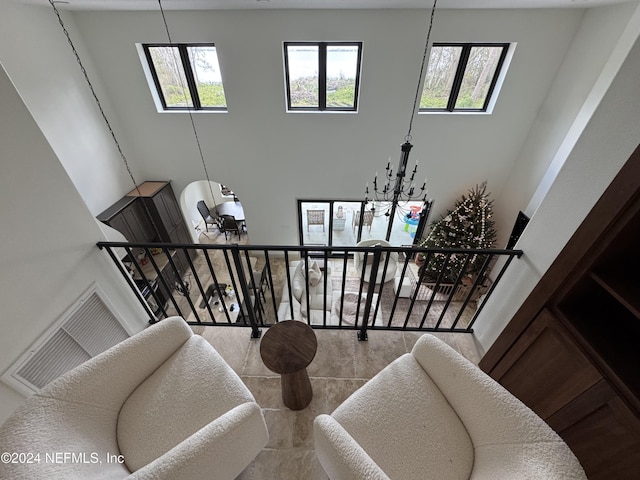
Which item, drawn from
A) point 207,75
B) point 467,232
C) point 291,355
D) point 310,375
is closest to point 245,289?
point 291,355

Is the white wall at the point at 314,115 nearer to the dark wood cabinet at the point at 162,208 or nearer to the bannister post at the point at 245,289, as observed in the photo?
the dark wood cabinet at the point at 162,208

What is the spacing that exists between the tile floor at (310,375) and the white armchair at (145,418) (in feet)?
1.43

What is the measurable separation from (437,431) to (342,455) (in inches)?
18.6

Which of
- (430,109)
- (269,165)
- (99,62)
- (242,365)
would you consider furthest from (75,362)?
(430,109)

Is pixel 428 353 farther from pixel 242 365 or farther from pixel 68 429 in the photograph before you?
pixel 68 429

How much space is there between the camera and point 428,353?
112 centimetres

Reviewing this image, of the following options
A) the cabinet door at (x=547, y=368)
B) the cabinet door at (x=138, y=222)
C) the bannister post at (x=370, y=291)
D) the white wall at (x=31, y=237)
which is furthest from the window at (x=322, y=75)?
the cabinet door at (x=547, y=368)

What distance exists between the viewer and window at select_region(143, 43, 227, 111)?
12.2 ft

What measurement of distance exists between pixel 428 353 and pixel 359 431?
0.44m

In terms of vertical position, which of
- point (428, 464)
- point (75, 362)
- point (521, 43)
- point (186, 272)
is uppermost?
point (521, 43)

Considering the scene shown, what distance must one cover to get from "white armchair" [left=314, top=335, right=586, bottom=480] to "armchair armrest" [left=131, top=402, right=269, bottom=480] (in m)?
0.25

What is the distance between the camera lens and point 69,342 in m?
1.40

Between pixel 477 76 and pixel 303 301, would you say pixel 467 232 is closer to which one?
pixel 477 76

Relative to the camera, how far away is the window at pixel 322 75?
3615 millimetres
